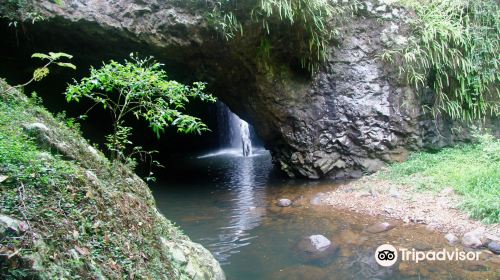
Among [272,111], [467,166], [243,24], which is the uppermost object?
[243,24]

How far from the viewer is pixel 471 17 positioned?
27.6ft

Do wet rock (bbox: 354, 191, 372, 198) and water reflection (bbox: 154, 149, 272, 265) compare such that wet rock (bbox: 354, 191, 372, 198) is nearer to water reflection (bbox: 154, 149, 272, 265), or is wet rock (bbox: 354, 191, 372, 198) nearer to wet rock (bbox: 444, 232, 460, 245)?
water reflection (bbox: 154, 149, 272, 265)

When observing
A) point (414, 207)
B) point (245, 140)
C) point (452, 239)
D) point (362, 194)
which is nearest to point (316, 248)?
point (452, 239)

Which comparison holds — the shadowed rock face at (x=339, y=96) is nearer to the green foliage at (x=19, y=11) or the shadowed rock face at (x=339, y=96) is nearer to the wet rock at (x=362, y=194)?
the green foliage at (x=19, y=11)

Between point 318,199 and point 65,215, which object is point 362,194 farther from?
point 65,215

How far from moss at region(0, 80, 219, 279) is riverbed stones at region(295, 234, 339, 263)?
93.8 inches

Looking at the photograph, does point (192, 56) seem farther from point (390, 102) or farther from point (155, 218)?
point (155, 218)

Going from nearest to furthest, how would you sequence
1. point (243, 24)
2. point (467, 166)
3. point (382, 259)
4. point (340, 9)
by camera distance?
1. point (382, 259)
2. point (467, 166)
3. point (243, 24)
4. point (340, 9)

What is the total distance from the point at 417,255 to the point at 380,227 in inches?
37.1

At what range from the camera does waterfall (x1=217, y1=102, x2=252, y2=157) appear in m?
16.0

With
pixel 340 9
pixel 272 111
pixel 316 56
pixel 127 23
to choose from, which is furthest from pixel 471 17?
pixel 127 23

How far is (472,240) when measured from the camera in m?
4.69

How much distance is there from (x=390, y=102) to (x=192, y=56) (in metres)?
4.54

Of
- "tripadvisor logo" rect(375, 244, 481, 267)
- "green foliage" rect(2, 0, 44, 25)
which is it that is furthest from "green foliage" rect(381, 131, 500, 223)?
"green foliage" rect(2, 0, 44, 25)
